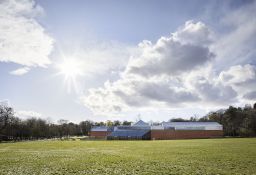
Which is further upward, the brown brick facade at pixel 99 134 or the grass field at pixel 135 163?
the grass field at pixel 135 163

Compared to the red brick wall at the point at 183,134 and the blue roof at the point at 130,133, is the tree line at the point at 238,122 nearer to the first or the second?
the red brick wall at the point at 183,134

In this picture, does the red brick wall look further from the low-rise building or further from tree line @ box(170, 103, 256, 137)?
tree line @ box(170, 103, 256, 137)

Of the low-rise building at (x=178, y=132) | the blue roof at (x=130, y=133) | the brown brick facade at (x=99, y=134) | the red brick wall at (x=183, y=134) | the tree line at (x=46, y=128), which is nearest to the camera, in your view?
the tree line at (x=46, y=128)

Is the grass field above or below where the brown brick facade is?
above

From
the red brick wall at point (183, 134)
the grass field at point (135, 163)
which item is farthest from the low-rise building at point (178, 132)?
the grass field at point (135, 163)

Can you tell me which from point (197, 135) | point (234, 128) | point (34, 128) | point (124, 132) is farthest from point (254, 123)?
point (34, 128)

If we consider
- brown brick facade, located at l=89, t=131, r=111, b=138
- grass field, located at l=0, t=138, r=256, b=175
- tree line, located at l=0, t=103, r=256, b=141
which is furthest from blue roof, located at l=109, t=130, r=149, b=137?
grass field, located at l=0, t=138, r=256, b=175

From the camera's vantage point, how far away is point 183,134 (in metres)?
130

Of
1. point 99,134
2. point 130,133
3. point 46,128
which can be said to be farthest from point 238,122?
point 46,128

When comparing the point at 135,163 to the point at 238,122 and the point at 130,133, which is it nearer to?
the point at 130,133

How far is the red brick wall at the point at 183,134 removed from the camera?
12925cm

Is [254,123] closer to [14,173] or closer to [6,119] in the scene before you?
[6,119]

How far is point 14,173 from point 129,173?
787cm

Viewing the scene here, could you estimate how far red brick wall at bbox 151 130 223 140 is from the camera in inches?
5089
